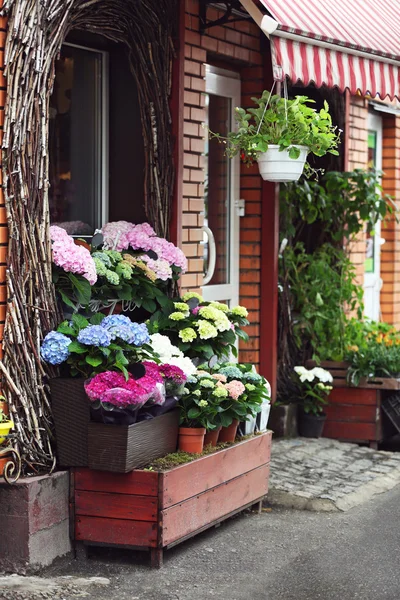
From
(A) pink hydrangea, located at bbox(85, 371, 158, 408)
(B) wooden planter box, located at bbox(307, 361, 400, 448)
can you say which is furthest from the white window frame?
(B) wooden planter box, located at bbox(307, 361, 400, 448)

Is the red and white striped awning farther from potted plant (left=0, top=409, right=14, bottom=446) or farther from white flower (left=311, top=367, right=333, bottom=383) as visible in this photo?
white flower (left=311, top=367, right=333, bottom=383)

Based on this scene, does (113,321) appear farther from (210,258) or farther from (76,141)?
(210,258)

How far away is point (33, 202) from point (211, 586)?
1977 mm

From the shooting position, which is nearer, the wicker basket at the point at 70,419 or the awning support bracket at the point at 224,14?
the wicker basket at the point at 70,419

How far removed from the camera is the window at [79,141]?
6582 mm

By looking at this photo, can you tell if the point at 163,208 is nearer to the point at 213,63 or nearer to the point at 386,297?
the point at 213,63

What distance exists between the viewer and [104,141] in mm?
6887

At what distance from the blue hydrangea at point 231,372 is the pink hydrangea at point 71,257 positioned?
98 cm

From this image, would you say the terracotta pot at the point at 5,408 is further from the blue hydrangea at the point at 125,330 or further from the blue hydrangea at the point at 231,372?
the blue hydrangea at the point at 231,372

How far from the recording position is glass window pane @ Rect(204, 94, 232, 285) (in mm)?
8102

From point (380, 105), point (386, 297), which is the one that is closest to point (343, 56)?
point (380, 105)

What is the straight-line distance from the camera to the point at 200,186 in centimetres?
739

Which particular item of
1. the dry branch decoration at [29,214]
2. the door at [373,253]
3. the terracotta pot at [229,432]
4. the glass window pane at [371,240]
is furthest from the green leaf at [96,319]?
the glass window pane at [371,240]

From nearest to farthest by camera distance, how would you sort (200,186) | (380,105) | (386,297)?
(200,186) < (380,105) < (386,297)
